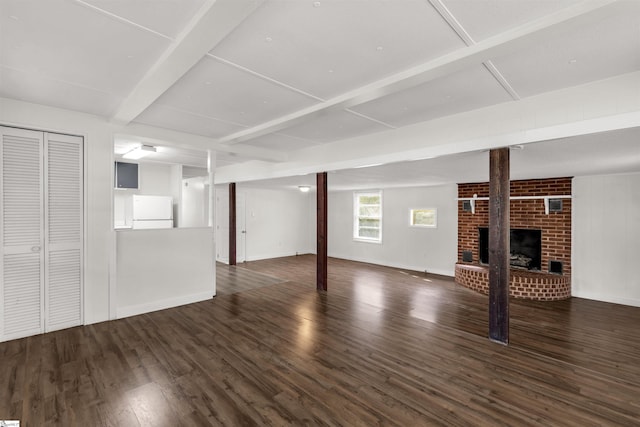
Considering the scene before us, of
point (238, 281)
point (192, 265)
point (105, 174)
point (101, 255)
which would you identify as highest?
point (105, 174)

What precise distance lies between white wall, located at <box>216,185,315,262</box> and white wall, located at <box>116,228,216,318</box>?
3.78 m

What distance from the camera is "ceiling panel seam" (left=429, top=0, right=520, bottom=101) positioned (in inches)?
66.3

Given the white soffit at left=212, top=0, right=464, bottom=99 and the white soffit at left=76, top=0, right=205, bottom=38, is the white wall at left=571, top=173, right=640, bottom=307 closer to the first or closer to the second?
the white soffit at left=212, top=0, right=464, bottom=99

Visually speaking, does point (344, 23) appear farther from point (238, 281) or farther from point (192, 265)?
point (238, 281)

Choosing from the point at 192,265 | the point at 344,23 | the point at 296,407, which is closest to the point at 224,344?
the point at 296,407

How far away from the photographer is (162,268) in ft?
14.6

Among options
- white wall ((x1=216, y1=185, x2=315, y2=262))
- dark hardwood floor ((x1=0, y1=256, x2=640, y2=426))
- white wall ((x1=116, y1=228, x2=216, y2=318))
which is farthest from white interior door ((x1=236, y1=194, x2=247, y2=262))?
dark hardwood floor ((x1=0, y1=256, x2=640, y2=426))

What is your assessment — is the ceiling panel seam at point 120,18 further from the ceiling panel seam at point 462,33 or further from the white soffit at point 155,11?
the ceiling panel seam at point 462,33

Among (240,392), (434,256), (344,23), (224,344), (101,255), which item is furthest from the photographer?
(434,256)

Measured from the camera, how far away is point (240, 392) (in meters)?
2.38

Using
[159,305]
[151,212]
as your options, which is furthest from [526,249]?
[151,212]

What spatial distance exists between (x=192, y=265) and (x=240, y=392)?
9.48 feet

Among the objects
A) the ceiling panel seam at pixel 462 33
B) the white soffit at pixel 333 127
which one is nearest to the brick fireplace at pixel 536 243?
the white soffit at pixel 333 127

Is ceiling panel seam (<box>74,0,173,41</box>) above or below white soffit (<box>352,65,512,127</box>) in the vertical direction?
above
